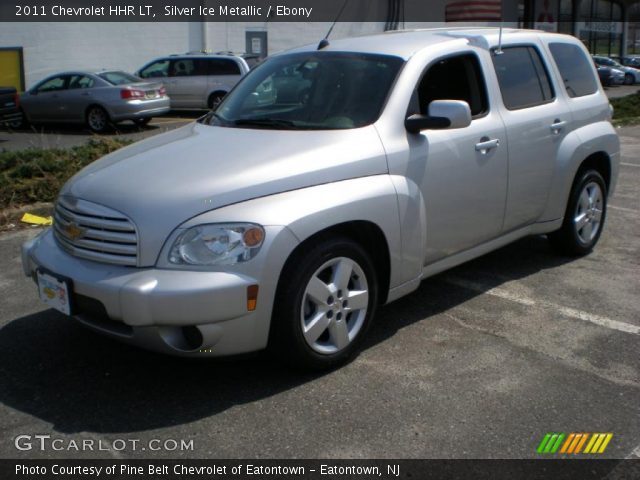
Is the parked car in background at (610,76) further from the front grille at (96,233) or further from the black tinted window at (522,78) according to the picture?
the front grille at (96,233)

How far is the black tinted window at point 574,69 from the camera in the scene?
19.2ft

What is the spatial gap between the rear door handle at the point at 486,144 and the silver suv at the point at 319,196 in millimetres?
11

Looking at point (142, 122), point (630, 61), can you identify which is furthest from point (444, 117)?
point (630, 61)

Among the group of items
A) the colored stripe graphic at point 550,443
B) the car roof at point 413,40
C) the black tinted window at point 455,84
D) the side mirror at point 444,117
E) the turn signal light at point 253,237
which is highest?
the car roof at point 413,40

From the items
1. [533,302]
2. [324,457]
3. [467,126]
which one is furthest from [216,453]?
[533,302]

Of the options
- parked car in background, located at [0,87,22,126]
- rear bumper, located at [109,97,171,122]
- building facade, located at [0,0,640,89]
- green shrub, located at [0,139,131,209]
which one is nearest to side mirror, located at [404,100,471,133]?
green shrub, located at [0,139,131,209]

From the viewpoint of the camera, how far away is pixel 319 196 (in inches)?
152

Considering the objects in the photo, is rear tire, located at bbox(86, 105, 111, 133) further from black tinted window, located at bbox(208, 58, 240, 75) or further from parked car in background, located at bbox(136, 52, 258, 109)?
black tinted window, located at bbox(208, 58, 240, 75)

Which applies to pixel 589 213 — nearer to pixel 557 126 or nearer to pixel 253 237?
pixel 557 126

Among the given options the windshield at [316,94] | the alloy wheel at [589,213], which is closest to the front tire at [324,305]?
the windshield at [316,94]

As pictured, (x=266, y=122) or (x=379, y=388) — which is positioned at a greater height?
(x=266, y=122)

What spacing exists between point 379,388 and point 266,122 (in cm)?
175

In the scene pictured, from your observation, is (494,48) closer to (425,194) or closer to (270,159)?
(425,194)

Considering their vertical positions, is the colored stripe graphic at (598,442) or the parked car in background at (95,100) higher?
the parked car in background at (95,100)
